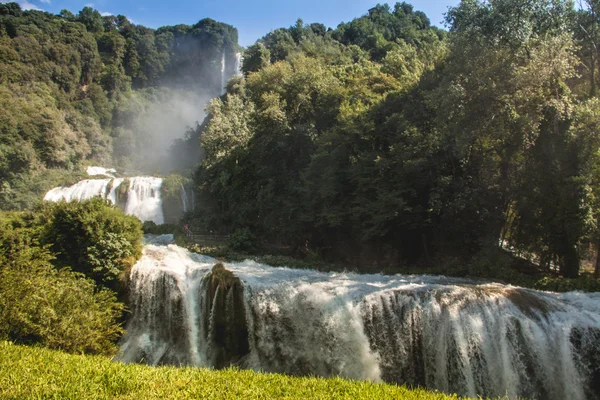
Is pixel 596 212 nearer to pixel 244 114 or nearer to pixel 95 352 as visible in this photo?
pixel 95 352

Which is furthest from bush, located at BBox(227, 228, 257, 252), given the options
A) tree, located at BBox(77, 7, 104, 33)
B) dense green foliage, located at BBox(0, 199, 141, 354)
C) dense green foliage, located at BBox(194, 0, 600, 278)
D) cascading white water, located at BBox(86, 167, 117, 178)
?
tree, located at BBox(77, 7, 104, 33)

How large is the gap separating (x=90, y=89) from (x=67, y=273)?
6535cm

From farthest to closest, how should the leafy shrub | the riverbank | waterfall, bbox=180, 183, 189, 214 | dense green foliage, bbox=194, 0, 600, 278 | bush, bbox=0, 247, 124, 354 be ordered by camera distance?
waterfall, bbox=180, 183, 189, 214, dense green foliage, bbox=194, 0, 600, 278, the riverbank, the leafy shrub, bush, bbox=0, 247, 124, 354

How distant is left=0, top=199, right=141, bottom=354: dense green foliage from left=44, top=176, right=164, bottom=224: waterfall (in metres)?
19.6

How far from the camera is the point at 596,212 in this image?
15.0 m

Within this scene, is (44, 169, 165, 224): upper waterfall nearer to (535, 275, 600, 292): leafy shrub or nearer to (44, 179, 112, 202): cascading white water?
(44, 179, 112, 202): cascading white water

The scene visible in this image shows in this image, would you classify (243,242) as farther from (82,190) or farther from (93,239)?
(82,190)

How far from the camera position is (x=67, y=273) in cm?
1367

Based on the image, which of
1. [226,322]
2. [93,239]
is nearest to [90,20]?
[93,239]

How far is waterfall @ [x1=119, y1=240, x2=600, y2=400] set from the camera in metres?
10.3

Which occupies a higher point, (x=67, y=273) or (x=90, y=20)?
(x=90, y=20)

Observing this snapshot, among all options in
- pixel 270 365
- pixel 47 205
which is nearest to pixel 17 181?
pixel 47 205

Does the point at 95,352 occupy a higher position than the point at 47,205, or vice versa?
the point at 47,205

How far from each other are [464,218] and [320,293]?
9533 millimetres
